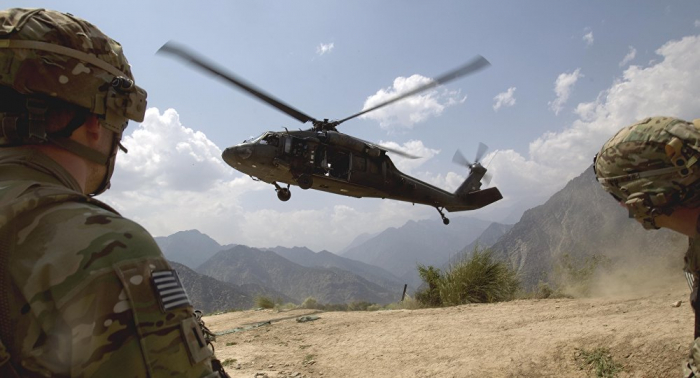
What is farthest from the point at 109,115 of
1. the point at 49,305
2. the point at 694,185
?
the point at 694,185

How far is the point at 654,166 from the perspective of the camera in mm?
2117

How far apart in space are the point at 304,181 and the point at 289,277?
14086 centimetres

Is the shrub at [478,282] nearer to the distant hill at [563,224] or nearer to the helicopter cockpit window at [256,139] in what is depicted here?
the helicopter cockpit window at [256,139]

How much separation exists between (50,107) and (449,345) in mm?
5274

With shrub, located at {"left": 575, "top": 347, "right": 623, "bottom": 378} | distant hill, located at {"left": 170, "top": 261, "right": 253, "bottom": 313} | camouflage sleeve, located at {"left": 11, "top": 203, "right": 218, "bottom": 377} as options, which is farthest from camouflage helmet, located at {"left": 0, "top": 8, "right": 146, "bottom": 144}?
distant hill, located at {"left": 170, "top": 261, "right": 253, "bottom": 313}

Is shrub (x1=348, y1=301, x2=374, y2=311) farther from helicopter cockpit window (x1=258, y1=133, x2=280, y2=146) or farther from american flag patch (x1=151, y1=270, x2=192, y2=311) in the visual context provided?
american flag patch (x1=151, y1=270, x2=192, y2=311)

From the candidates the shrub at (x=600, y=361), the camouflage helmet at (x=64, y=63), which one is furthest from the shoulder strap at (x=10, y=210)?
the shrub at (x=600, y=361)

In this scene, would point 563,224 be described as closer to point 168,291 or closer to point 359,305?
point 359,305

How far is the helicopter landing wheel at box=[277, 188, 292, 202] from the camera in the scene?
11.0 meters

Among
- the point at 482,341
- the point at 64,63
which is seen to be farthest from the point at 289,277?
the point at 64,63

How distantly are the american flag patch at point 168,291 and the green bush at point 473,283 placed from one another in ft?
29.7

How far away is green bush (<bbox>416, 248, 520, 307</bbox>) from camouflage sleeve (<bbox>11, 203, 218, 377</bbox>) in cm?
911

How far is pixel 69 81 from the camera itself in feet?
4.63

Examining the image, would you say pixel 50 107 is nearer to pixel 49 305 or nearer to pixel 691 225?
pixel 49 305
